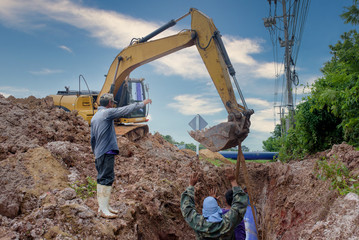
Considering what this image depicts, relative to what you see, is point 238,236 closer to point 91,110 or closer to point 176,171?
point 176,171

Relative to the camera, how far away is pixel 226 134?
608 centimetres

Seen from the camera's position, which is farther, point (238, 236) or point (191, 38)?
point (191, 38)

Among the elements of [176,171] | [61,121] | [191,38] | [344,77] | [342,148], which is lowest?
[176,171]

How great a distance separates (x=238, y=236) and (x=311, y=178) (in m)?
3.52

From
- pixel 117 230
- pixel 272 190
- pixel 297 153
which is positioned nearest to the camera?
pixel 117 230

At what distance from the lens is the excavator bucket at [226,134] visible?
609 cm

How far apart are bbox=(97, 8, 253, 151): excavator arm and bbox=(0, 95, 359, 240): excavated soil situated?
→ 175 cm

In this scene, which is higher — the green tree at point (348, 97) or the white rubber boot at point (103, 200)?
the green tree at point (348, 97)

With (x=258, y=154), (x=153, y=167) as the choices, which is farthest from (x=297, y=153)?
(x=258, y=154)

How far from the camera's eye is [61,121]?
381 inches

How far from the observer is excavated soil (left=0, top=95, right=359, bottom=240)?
4.29 meters

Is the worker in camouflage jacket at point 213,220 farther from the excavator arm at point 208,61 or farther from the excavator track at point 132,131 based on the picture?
the excavator track at point 132,131

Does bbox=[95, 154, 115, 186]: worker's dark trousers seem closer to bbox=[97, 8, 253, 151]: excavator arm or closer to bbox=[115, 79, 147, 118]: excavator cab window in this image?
bbox=[97, 8, 253, 151]: excavator arm

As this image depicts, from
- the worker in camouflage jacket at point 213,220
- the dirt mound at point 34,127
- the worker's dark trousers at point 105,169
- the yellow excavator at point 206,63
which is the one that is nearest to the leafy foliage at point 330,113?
the yellow excavator at point 206,63
